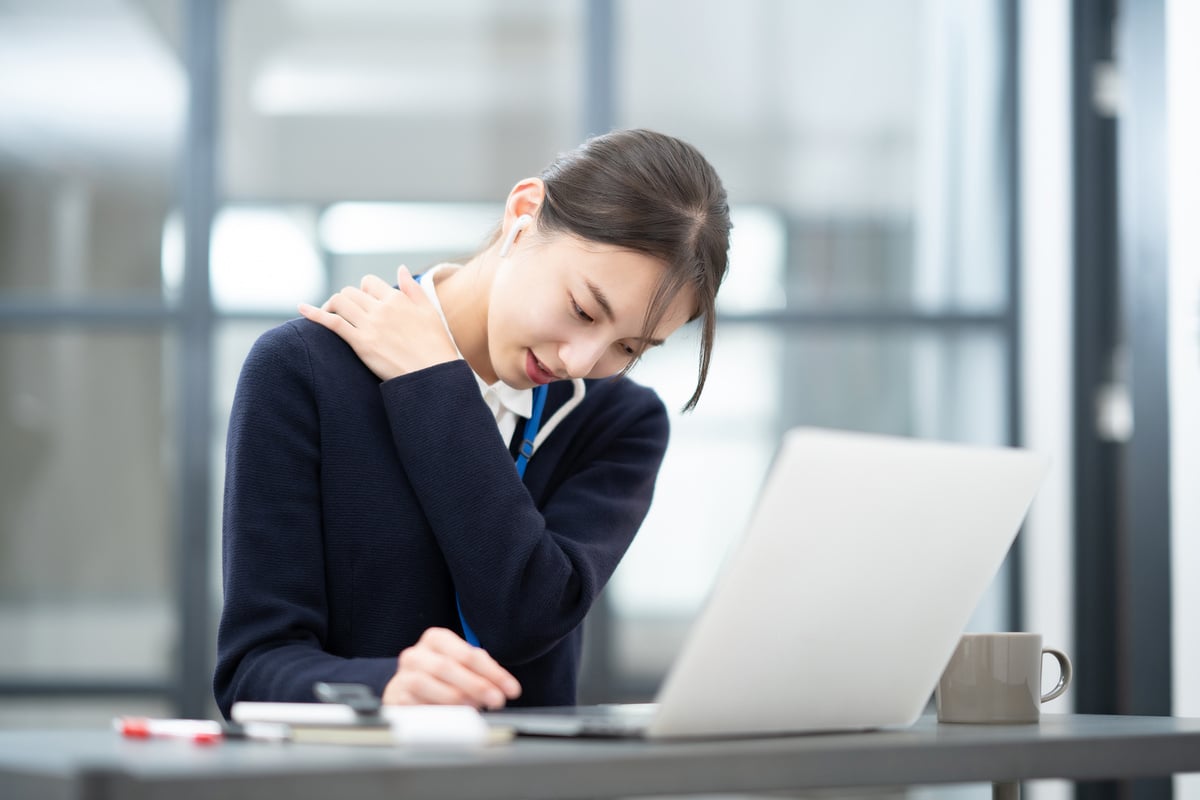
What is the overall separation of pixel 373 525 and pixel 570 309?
0.28 metres

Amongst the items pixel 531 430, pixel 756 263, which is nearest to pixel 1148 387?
pixel 756 263

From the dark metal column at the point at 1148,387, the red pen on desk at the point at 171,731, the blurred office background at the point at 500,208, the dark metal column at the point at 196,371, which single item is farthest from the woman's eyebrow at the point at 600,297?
the dark metal column at the point at 196,371

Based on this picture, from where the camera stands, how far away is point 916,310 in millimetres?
3598

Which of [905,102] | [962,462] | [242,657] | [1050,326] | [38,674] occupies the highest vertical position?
[905,102]

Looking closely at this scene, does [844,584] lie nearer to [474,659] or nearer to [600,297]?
[474,659]

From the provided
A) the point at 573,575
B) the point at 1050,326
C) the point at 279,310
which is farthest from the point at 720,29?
the point at 573,575

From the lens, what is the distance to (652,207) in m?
1.25

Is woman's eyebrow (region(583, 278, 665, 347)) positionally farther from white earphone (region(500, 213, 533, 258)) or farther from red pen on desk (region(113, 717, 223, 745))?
red pen on desk (region(113, 717, 223, 745))

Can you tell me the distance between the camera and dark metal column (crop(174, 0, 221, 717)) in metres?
3.44

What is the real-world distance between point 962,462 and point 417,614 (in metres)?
0.62

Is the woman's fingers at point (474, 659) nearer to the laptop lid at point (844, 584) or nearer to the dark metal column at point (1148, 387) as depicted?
the laptop lid at point (844, 584)

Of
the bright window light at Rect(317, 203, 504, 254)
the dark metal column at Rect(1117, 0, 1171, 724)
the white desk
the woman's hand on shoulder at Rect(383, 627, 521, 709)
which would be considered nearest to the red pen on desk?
the white desk

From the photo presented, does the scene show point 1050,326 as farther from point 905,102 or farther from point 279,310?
point 279,310

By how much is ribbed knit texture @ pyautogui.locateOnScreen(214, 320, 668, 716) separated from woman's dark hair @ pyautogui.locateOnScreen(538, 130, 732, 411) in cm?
19
